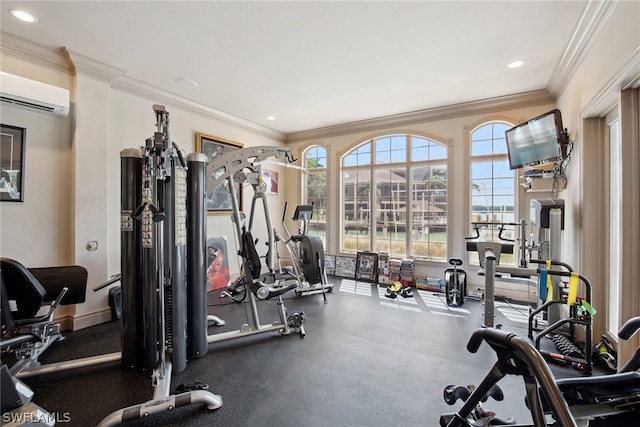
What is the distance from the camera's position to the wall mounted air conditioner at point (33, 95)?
2.53 meters

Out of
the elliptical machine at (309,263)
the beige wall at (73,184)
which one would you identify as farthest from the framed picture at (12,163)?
the elliptical machine at (309,263)

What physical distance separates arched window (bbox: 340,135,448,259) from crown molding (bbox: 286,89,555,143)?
12.8 inches

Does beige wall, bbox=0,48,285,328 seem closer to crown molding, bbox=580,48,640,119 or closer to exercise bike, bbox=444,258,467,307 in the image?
exercise bike, bbox=444,258,467,307

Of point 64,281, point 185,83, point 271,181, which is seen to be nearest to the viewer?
point 64,281

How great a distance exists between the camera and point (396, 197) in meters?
5.29

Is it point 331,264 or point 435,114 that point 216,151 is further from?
point 435,114

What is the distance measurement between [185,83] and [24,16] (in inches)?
59.3

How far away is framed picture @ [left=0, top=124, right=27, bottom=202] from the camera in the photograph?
8.71 ft

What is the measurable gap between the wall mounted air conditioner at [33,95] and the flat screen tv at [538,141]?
5.30 m

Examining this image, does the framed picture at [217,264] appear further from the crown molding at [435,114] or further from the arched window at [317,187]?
the crown molding at [435,114]

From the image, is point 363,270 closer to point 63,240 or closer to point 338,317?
point 338,317

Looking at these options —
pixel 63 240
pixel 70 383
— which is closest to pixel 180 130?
pixel 63 240

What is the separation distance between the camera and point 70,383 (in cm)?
213

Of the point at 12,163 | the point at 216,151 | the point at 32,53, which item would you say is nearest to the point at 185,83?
the point at 216,151
